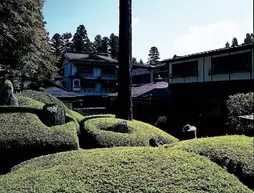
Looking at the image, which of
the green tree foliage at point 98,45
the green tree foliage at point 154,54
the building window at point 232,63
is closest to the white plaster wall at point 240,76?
the building window at point 232,63

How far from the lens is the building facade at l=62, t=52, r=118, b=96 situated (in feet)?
117

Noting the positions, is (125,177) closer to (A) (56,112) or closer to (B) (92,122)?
(A) (56,112)

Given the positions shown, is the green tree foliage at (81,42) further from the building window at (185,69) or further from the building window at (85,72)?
the building window at (185,69)

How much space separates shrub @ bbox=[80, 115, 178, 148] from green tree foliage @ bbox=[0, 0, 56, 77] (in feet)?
25.0

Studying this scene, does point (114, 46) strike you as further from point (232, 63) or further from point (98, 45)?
point (232, 63)

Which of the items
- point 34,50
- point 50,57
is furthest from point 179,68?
point 34,50

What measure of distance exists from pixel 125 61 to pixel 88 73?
26.5 meters

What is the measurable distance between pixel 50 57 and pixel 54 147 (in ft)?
48.2

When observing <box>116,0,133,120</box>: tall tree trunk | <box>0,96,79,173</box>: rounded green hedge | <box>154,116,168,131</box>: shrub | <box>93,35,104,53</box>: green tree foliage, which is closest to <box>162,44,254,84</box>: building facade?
<box>154,116,168,131</box>: shrub

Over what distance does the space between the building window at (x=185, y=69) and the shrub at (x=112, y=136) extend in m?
13.3

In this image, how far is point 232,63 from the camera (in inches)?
725

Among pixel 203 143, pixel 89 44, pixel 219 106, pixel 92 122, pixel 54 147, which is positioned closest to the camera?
pixel 203 143

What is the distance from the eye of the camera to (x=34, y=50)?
15594mm

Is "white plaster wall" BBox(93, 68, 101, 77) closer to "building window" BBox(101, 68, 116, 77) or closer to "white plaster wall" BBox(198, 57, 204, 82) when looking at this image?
"building window" BBox(101, 68, 116, 77)
